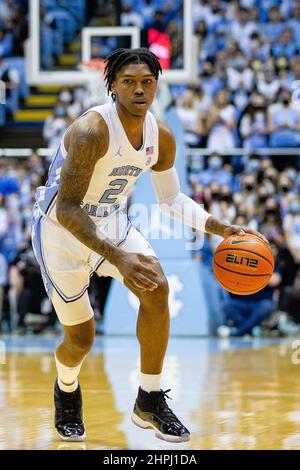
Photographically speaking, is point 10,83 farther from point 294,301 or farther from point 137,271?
point 137,271

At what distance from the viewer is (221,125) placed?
15438 millimetres

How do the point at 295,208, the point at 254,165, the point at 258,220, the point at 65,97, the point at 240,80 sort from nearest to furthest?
the point at 258,220, the point at 295,208, the point at 254,165, the point at 240,80, the point at 65,97

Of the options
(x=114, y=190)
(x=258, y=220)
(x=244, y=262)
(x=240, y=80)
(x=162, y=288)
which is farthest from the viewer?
(x=240, y=80)

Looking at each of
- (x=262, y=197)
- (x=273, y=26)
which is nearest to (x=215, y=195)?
(x=262, y=197)

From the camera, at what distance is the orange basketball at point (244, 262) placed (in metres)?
5.05

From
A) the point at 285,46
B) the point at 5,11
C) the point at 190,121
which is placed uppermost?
the point at 5,11

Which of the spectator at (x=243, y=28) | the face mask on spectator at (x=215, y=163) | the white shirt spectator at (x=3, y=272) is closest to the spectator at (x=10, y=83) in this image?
the spectator at (x=243, y=28)

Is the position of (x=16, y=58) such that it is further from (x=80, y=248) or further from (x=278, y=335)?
(x=80, y=248)

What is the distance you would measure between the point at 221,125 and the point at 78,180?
1113cm

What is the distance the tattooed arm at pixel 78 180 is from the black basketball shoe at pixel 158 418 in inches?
39.2

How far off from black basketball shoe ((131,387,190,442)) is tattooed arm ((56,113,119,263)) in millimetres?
996

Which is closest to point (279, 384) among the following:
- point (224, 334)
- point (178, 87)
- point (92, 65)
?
point (224, 334)

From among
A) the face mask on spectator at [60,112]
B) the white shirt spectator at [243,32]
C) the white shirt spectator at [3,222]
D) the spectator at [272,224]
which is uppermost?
the white shirt spectator at [243,32]

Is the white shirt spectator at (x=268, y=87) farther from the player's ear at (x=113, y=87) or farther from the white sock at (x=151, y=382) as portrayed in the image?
the white sock at (x=151, y=382)
